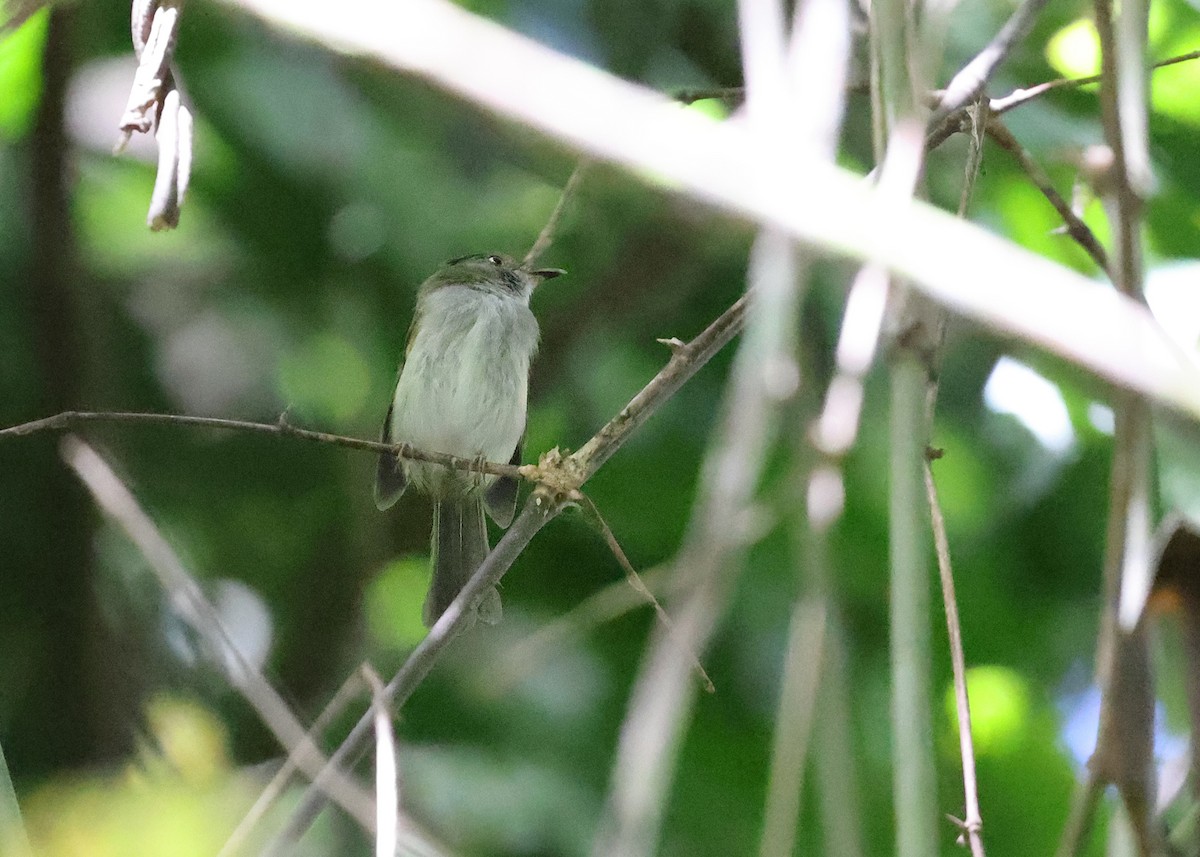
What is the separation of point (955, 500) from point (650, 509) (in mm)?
933

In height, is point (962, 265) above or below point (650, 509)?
below

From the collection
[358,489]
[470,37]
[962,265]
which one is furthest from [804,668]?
[358,489]

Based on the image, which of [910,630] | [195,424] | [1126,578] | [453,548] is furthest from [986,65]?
[453,548]

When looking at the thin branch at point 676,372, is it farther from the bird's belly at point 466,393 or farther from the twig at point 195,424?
the bird's belly at point 466,393

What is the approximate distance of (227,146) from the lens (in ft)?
14.1

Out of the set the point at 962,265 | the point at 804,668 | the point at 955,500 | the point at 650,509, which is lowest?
the point at 804,668

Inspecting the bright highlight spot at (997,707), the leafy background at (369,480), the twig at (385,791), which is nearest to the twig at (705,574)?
the twig at (385,791)

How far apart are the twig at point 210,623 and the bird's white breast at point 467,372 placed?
2.62 metres

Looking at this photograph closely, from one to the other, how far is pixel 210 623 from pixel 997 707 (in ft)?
8.90

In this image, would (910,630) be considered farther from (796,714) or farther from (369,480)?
(369,480)

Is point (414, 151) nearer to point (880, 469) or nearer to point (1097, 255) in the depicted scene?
point (880, 469)

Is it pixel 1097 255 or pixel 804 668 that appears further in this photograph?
pixel 1097 255

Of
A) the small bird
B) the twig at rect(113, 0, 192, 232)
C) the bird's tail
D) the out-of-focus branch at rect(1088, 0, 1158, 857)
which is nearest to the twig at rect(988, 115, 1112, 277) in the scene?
the out-of-focus branch at rect(1088, 0, 1158, 857)

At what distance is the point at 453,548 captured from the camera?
15.8 ft
